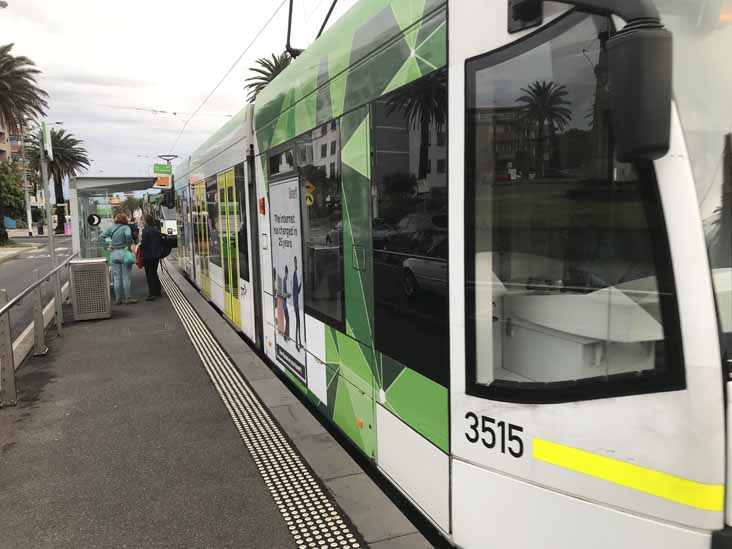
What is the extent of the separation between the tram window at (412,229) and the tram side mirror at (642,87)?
0.96 m

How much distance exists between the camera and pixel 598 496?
1.94 meters

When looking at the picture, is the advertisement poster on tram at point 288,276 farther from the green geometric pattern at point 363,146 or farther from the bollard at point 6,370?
the bollard at point 6,370

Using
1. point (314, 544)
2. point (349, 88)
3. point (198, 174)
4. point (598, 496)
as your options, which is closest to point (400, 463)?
point (314, 544)

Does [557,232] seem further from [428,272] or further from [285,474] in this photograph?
[285,474]

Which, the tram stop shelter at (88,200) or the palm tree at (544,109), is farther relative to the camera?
the tram stop shelter at (88,200)

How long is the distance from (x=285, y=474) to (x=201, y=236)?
26.5 feet

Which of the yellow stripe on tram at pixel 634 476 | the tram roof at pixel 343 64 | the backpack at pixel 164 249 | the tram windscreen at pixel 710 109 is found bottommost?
the yellow stripe on tram at pixel 634 476

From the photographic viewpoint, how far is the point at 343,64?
3455mm

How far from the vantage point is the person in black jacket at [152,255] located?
11.7 meters

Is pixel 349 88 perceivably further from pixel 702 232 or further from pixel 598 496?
pixel 598 496

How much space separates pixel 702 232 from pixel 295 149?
132 inches

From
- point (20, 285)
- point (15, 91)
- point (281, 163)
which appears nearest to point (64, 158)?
point (15, 91)

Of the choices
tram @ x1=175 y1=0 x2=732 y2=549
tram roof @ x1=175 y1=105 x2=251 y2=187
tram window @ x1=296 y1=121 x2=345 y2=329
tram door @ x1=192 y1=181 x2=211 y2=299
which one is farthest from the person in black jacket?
tram @ x1=175 y1=0 x2=732 y2=549

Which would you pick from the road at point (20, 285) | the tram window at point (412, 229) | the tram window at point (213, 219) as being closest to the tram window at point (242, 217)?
the tram window at point (213, 219)
